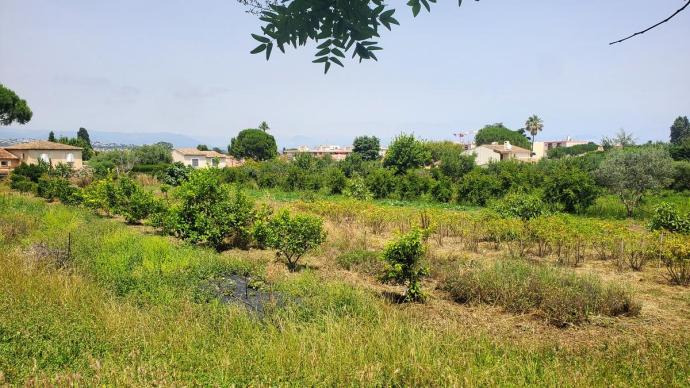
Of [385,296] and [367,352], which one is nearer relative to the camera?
[367,352]

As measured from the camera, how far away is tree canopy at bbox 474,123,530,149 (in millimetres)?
92188

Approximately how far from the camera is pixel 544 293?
6.68m

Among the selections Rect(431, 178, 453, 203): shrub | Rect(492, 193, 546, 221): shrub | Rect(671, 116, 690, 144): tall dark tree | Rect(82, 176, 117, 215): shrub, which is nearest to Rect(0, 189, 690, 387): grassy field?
Rect(492, 193, 546, 221): shrub

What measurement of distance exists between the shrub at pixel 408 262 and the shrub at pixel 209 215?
4830mm

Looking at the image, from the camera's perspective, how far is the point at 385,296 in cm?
721

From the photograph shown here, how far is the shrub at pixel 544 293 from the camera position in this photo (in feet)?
21.0

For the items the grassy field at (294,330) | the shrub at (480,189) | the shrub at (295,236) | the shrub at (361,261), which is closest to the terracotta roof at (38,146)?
the shrub at (480,189)

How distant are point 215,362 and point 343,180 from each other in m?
28.6

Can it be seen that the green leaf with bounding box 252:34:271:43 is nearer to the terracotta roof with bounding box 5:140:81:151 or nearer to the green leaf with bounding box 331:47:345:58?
the green leaf with bounding box 331:47:345:58

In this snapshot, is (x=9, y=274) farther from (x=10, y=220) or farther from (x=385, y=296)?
(x=10, y=220)

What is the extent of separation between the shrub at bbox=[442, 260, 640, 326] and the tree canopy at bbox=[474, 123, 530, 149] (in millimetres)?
89141

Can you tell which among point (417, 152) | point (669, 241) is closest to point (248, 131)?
point (417, 152)

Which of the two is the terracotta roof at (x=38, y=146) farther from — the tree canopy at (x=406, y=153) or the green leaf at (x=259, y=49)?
the green leaf at (x=259, y=49)

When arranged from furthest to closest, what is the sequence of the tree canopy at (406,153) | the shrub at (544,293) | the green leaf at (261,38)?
1. the tree canopy at (406,153)
2. the shrub at (544,293)
3. the green leaf at (261,38)
